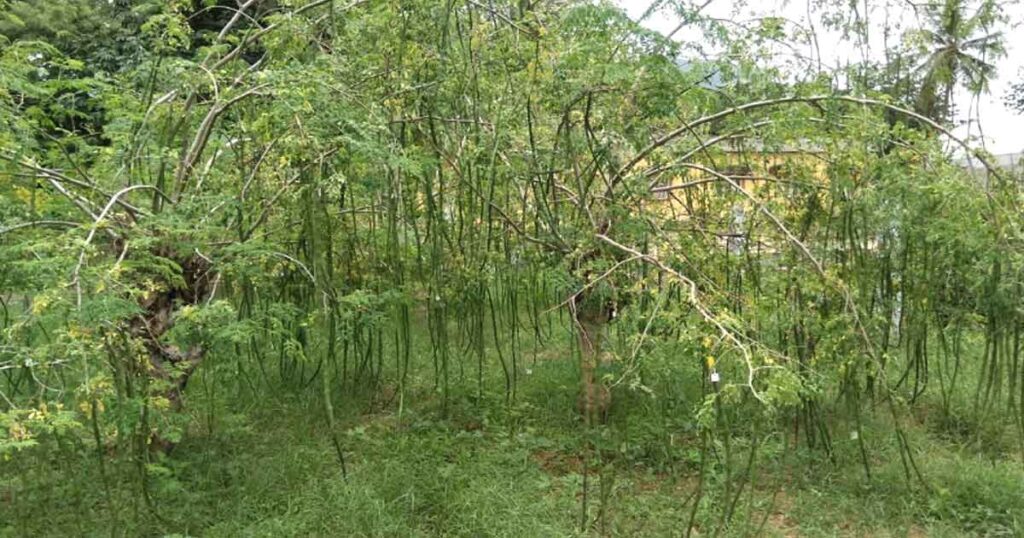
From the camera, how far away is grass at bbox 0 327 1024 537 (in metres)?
3.29

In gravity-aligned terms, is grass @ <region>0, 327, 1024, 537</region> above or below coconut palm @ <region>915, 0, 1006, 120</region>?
below

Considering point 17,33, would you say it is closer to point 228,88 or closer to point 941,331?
point 228,88

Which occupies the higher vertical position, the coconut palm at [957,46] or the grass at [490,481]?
the coconut palm at [957,46]

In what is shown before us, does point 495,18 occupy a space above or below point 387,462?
above

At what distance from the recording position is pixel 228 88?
10.6 feet

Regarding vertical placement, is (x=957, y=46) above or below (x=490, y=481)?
above

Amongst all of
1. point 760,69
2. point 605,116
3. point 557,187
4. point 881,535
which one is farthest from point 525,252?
point 881,535

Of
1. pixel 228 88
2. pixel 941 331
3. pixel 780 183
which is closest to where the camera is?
pixel 228 88

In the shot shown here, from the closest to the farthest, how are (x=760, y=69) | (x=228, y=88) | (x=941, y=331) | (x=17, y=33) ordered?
(x=228, y=88) < (x=760, y=69) < (x=941, y=331) < (x=17, y=33)

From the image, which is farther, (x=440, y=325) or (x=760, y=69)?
(x=440, y=325)

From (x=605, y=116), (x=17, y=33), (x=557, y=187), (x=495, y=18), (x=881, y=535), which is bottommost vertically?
(x=881, y=535)

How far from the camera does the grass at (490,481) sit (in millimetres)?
3285

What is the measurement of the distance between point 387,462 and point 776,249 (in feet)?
7.06

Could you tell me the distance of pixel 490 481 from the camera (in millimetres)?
3734
